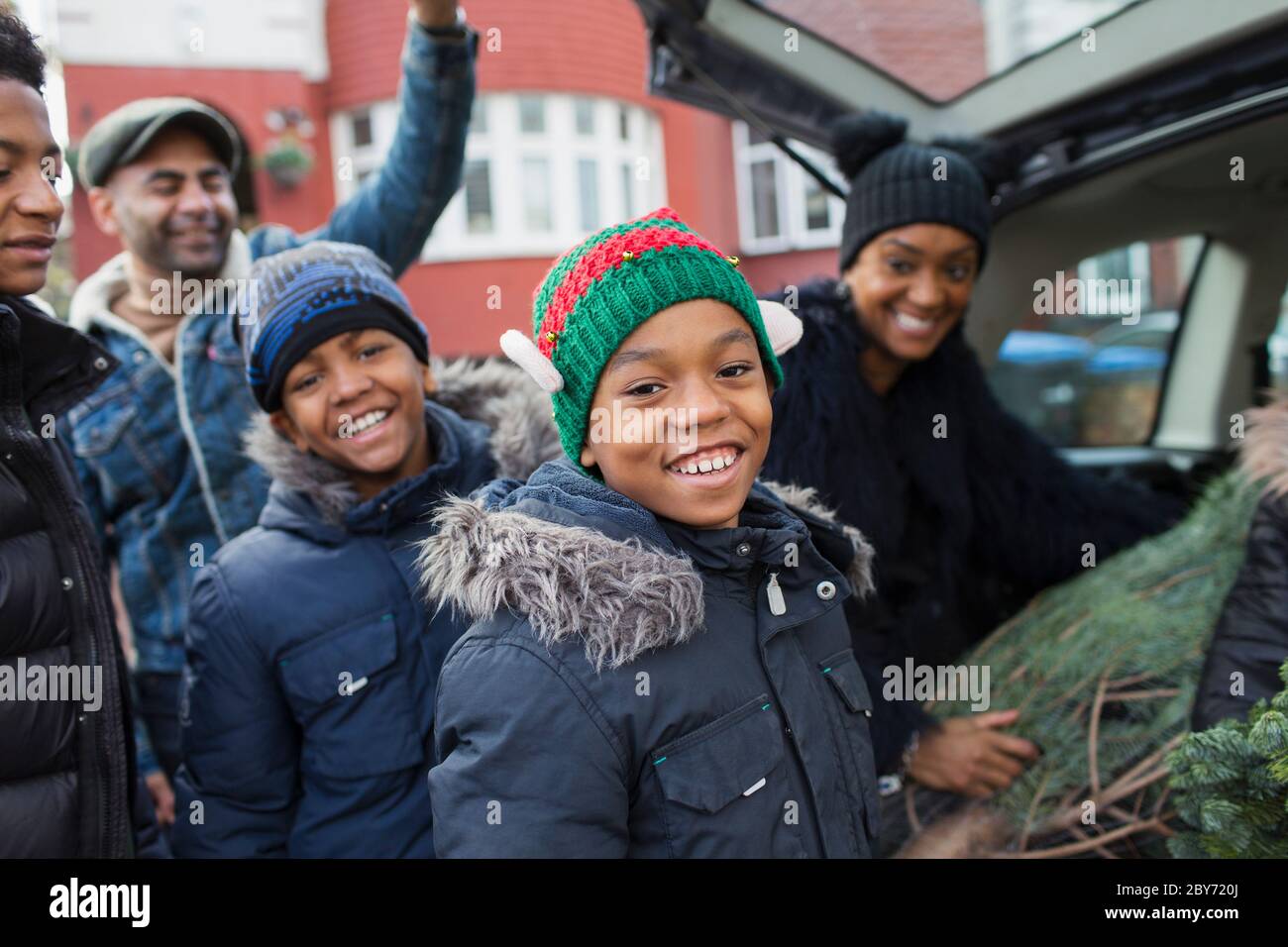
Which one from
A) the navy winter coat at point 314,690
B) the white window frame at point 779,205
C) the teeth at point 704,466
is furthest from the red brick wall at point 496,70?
the teeth at point 704,466

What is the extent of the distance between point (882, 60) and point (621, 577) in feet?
6.39

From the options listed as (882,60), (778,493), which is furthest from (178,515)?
(882,60)

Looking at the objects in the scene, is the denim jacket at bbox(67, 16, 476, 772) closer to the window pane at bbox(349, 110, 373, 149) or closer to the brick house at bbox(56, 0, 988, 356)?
the brick house at bbox(56, 0, 988, 356)

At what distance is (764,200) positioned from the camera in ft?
50.2

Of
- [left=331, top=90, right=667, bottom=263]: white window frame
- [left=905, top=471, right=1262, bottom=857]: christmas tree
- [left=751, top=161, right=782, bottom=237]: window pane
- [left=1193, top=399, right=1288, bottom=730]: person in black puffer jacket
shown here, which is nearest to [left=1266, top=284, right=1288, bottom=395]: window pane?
[left=905, top=471, right=1262, bottom=857]: christmas tree

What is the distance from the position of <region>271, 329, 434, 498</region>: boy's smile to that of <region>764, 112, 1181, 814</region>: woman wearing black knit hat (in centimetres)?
81

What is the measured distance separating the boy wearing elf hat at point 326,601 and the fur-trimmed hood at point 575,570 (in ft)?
1.31

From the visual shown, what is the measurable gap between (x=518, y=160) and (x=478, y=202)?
766 mm

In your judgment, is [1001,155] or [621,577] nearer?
[621,577]

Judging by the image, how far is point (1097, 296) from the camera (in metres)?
3.21

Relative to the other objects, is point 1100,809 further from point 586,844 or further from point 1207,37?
point 1207,37

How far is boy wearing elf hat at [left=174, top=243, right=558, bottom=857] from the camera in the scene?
1790 mm

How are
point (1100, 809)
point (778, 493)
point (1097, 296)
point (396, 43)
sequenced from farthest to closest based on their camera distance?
point (396, 43) → point (1097, 296) → point (1100, 809) → point (778, 493)
